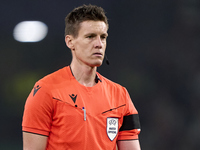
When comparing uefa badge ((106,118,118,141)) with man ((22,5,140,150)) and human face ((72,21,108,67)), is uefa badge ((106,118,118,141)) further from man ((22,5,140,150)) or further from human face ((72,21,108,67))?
human face ((72,21,108,67))

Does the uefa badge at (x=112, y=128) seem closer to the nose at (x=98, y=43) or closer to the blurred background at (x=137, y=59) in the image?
the nose at (x=98, y=43)

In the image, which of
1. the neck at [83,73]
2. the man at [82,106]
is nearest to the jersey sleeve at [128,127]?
the man at [82,106]

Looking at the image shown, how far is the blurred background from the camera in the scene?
6.60 ft

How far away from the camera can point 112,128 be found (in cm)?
130

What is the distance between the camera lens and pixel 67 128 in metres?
1.19

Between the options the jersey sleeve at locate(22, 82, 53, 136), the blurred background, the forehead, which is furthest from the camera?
the blurred background

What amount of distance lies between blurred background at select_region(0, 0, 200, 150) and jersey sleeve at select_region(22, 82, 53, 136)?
87cm

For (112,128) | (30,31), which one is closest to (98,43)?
(112,128)

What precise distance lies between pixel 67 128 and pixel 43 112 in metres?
0.12

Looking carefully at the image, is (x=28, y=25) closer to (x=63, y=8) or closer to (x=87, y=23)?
(x=63, y=8)

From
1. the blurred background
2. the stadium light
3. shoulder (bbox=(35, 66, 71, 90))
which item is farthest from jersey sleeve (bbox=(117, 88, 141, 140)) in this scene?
the stadium light

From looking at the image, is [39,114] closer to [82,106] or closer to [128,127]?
[82,106]

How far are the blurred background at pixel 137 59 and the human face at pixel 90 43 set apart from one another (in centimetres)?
83

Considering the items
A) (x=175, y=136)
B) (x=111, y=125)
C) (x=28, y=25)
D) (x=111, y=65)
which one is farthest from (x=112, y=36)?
(x=111, y=125)
